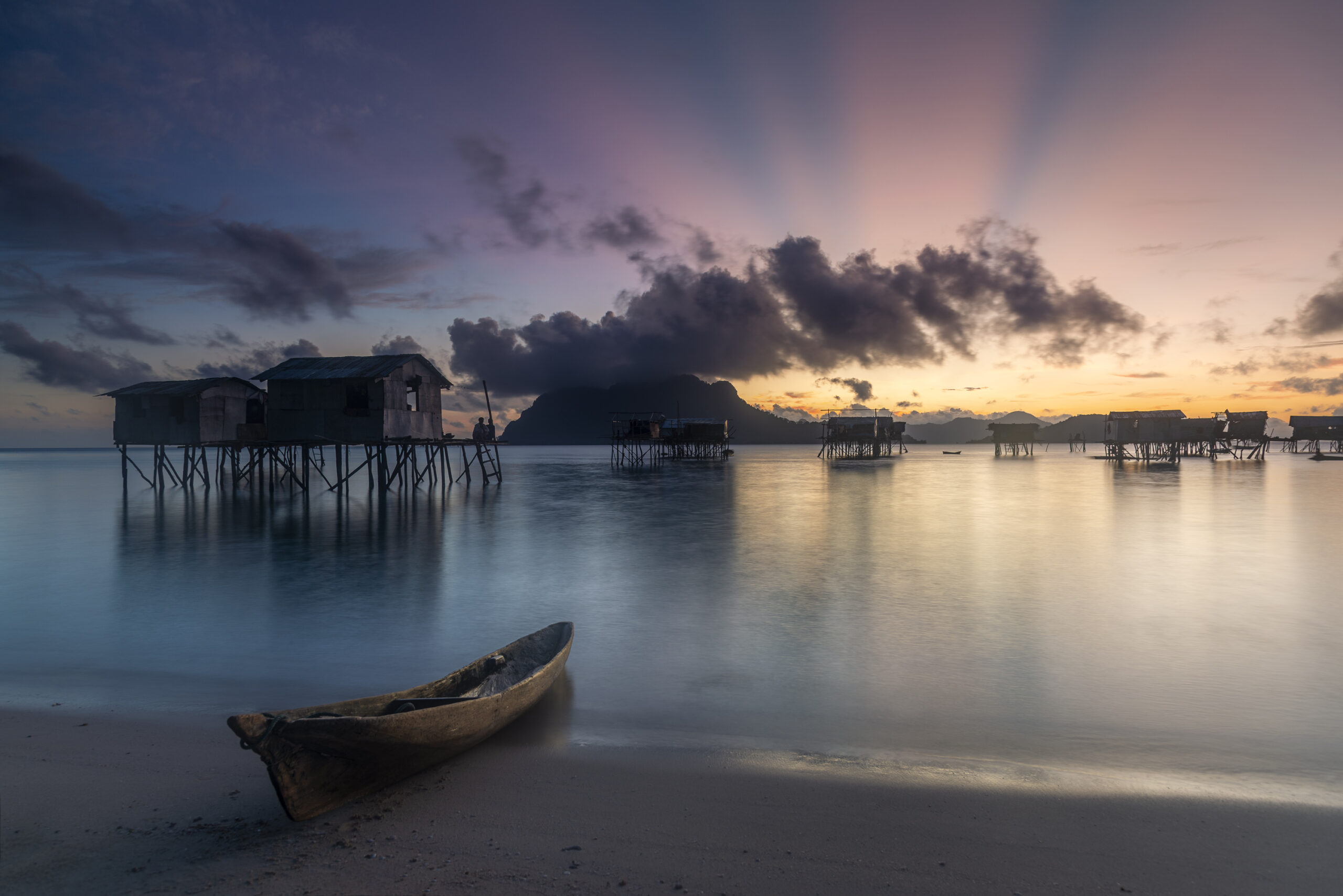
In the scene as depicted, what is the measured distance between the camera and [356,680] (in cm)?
845

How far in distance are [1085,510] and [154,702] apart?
103 ft

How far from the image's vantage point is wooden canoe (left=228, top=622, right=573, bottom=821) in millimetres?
4324

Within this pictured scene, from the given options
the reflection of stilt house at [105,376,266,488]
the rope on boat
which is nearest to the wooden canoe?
the rope on boat

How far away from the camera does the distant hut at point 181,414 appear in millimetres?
36062

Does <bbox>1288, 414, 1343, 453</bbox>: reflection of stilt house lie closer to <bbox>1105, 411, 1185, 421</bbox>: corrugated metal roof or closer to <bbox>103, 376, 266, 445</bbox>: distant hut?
<bbox>1105, 411, 1185, 421</bbox>: corrugated metal roof

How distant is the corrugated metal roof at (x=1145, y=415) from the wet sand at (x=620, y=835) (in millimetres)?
81411

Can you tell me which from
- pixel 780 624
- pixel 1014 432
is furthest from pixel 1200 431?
pixel 780 624

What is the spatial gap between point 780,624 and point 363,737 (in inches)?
306

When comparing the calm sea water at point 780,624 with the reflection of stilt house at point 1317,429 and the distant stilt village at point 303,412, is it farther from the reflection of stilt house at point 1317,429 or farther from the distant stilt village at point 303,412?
the reflection of stilt house at point 1317,429

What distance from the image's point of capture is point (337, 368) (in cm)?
3366

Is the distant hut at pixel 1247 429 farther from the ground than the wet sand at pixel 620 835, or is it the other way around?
the distant hut at pixel 1247 429

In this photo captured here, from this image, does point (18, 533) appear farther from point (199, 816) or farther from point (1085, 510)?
point (1085, 510)

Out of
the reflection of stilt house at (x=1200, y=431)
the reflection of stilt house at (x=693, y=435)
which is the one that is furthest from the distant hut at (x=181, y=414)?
the reflection of stilt house at (x=1200, y=431)

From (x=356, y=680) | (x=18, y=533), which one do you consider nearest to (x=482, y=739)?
(x=356, y=680)
